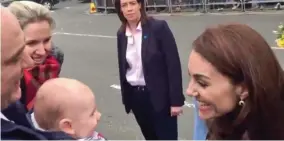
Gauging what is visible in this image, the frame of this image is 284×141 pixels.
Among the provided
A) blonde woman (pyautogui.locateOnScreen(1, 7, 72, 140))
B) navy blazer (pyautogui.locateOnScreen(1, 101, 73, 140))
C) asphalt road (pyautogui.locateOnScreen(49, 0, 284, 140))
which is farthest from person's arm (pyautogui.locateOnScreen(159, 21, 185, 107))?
blonde woman (pyautogui.locateOnScreen(1, 7, 72, 140))

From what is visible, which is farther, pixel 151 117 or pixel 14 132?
pixel 151 117

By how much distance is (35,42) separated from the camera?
10.3 feet

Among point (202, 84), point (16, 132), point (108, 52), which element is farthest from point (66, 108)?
point (108, 52)

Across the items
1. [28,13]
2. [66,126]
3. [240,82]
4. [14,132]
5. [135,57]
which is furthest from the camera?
[135,57]

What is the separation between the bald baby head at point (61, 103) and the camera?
2.54 metres

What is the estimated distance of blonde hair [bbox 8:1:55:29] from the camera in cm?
308

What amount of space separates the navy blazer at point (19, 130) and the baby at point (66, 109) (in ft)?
0.71

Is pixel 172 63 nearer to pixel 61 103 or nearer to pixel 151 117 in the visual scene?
pixel 151 117

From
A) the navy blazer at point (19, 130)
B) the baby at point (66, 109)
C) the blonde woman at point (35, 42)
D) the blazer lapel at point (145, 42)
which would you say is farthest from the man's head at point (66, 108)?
the blazer lapel at point (145, 42)

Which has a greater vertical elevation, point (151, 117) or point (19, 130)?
point (19, 130)

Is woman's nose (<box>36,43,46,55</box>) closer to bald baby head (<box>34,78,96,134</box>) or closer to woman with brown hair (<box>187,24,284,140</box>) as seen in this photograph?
bald baby head (<box>34,78,96,134</box>)

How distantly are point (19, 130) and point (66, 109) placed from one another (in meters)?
0.74

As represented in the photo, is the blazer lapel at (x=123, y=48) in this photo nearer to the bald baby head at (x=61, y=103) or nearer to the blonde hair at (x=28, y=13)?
the blonde hair at (x=28, y=13)

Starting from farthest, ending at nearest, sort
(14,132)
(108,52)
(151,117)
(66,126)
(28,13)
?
1. (108,52)
2. (151,117)
3. (28,13)
4. (66,126)
5. (14,132)
